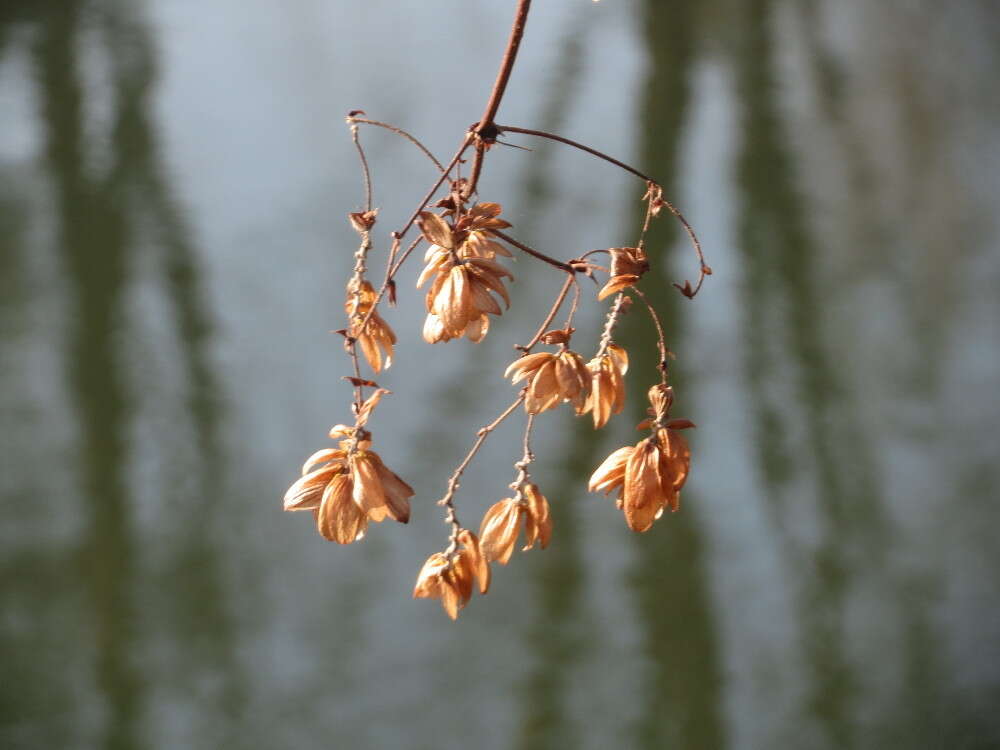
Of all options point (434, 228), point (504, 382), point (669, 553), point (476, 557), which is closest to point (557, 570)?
point (669, 553)

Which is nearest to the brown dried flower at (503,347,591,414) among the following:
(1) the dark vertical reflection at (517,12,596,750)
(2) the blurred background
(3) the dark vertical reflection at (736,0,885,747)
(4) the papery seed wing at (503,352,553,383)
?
(4) the papery seed wing at (503,352,553,383)

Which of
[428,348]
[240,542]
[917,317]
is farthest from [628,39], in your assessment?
[240,542]

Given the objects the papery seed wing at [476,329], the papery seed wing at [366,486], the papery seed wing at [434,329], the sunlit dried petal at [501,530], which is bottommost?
the sunlit dried petal at [501,530]

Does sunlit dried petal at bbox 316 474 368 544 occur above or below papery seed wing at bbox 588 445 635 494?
below

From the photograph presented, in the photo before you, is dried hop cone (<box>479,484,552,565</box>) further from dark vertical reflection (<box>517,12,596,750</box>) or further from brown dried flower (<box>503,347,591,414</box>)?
dark vertical reflection (<box>517,12,596,750</box>)

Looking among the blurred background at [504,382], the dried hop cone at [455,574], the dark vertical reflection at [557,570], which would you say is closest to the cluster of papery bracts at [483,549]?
the dried hop cone at [455,574]

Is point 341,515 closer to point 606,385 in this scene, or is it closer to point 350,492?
point 350,492

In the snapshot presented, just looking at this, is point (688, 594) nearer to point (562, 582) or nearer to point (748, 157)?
point (562, 582)

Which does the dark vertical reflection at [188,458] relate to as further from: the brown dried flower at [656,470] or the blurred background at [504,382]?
the brown dried flower at [656,470]
